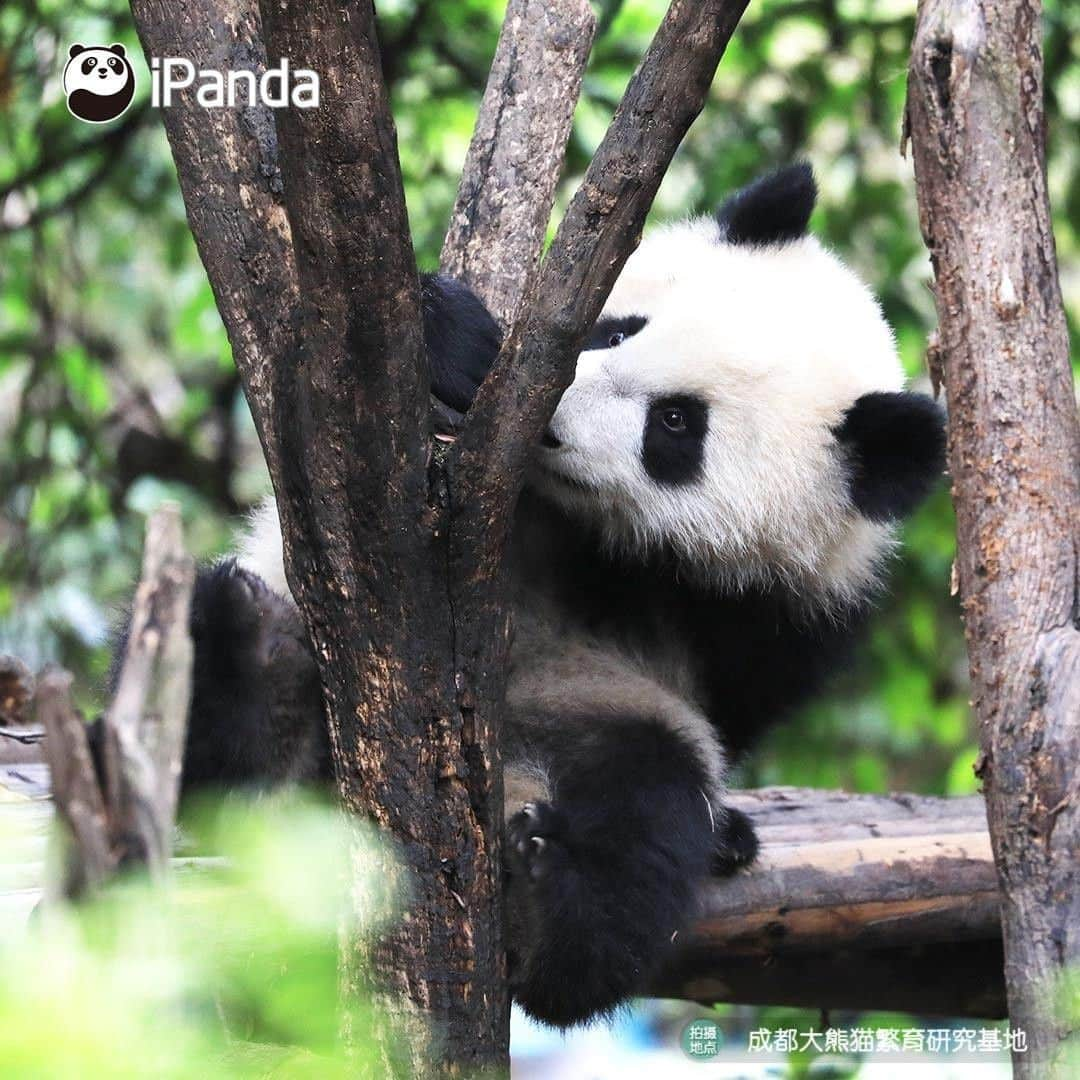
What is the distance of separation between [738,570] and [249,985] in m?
1.73

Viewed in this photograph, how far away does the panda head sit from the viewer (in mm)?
2330

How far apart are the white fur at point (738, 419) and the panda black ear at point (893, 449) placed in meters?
0.05

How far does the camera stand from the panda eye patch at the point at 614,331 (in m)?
2.47

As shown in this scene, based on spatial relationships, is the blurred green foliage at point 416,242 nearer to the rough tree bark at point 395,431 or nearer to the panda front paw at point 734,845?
the panda front paw at point 734,845

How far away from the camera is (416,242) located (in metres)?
4.61

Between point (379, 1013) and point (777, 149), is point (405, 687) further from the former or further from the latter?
point (777, 149)

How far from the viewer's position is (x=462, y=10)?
431 centimetres

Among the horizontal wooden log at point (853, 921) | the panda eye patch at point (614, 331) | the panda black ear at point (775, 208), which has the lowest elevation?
the horizontal wooden log at point (853, 921)

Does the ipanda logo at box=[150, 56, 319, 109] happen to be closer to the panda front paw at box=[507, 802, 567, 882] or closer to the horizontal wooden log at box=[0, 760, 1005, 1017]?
the panda front paw at box=[507, 802, 567, 882]

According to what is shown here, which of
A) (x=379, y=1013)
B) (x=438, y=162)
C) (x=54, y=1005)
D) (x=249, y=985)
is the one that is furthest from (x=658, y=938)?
(x=438, y=162)

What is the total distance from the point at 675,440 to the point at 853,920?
3.60 ft

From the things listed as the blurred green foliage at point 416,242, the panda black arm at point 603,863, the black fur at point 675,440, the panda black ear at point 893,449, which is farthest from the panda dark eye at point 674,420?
the blurred green foliage at point 416,242

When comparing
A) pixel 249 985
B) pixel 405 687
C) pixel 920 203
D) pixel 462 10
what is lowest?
pixel 249 985

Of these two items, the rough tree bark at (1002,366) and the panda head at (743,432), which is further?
the panda head at (743,432)
